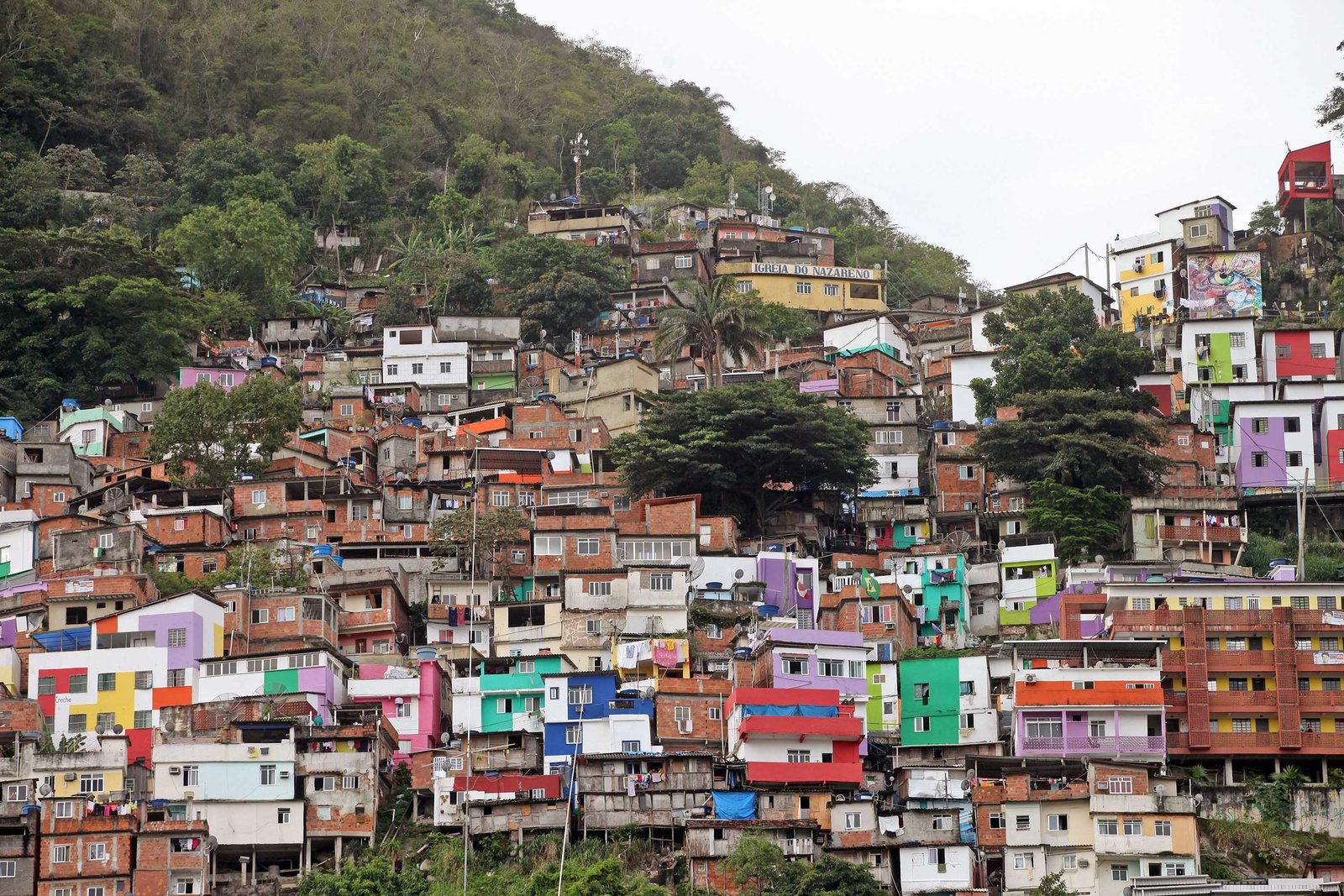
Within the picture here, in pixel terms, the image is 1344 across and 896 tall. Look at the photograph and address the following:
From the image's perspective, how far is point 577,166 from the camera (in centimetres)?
12344

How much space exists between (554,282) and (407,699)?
42.0m

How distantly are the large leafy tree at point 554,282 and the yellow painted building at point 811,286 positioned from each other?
7.18 m

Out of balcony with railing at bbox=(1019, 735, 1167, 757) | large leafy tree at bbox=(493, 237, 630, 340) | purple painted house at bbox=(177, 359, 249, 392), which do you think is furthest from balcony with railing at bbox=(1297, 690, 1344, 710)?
large leafy tree at bbox=(493, 237, 630, 340)

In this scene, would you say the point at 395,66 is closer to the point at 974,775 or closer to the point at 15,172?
the point at 15,172

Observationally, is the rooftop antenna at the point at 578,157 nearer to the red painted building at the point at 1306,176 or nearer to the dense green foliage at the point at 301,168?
the dense green foliage at the point at 301,168

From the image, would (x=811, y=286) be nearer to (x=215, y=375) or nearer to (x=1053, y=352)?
(x=1053, y=352)

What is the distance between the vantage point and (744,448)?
6744 centimetres

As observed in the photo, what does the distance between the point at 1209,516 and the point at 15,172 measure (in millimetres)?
58081

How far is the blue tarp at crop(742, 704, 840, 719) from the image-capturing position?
51.2m

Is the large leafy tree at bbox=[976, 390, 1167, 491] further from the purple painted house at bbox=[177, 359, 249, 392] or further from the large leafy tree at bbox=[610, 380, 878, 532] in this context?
the purple painted house at bbox=[177, 359, 249, 392]

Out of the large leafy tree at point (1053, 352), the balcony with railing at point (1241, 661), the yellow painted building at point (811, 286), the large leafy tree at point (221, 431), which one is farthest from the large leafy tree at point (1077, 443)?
the yellow painted building at point (811, 286)

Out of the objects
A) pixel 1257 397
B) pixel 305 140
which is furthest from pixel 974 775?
pixel 305 140

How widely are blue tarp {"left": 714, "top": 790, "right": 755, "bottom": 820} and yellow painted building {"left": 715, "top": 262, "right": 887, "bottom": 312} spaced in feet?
173

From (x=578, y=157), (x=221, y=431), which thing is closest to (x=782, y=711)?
(x=221, y=431)
